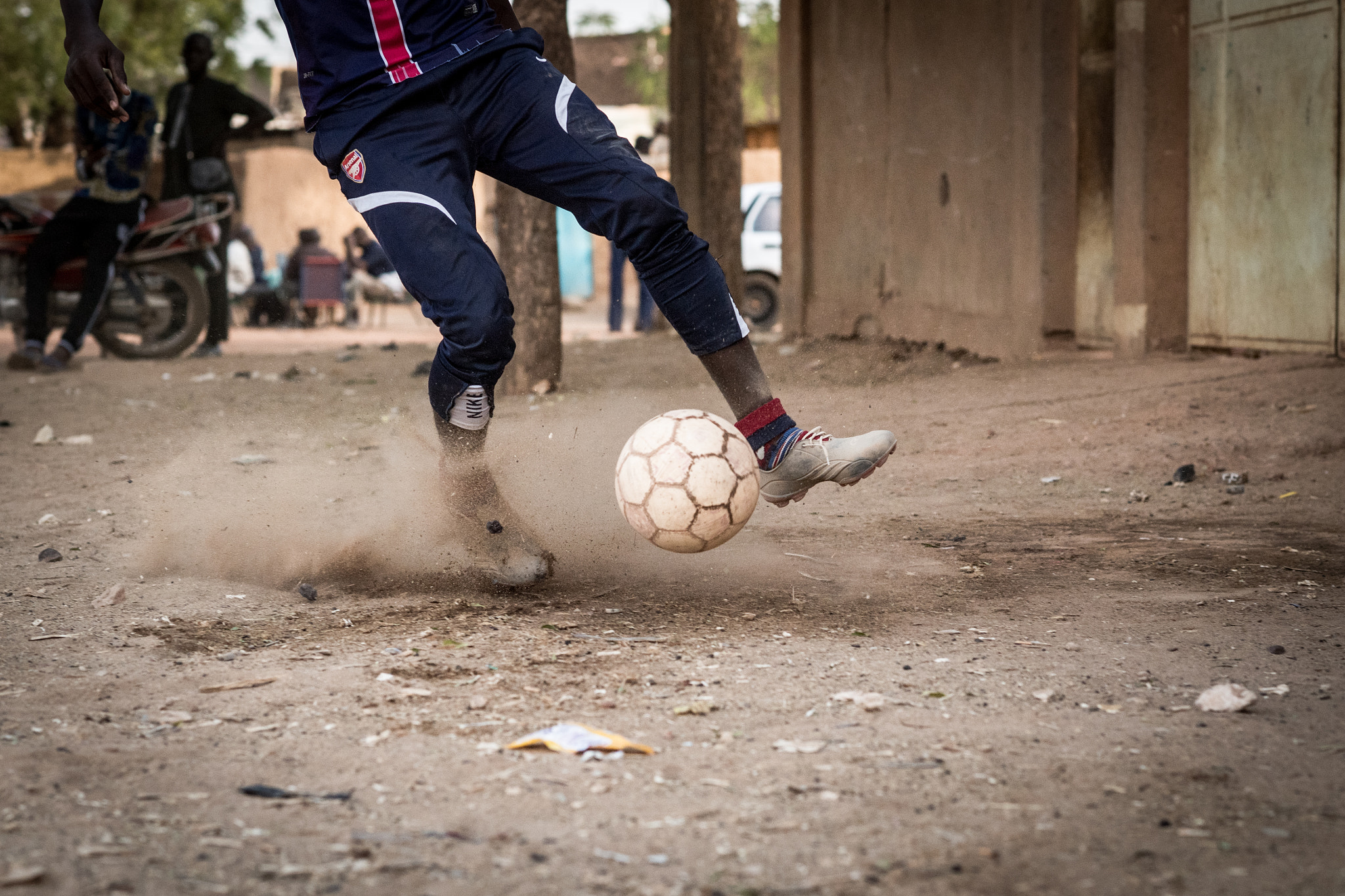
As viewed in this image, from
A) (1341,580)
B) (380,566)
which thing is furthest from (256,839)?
(1341,580)

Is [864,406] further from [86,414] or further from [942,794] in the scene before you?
[942,794]

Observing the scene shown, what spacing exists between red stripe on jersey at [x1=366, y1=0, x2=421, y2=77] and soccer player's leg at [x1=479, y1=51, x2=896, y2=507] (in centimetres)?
25

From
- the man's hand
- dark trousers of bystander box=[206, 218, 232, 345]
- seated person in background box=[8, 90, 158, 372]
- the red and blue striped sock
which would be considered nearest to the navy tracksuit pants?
the red and blue striped sock

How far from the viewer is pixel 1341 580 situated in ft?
11.7

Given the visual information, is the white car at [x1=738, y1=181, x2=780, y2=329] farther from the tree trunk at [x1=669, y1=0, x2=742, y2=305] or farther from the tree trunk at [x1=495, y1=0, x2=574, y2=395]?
the tree trunk at [x1=495, y1=0, x2=574, y2=395]

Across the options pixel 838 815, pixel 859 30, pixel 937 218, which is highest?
pixel 859 30

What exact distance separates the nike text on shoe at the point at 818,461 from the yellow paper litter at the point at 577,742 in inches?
47.1

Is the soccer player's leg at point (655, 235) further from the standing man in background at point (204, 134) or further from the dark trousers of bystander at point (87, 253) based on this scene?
the standing man in background at point (204, 134)

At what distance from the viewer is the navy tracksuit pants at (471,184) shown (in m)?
3.31

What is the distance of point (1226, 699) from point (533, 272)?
19.2ft

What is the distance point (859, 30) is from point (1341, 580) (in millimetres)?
7288

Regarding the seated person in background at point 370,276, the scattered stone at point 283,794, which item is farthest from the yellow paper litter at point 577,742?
the seated person in background at point 370,276

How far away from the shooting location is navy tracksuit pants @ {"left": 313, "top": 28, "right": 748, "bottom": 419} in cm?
331

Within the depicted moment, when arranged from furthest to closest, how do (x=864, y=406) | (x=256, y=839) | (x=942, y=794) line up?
(x=864, y=406) → (x=942, y=794) → (x=256, y=839)
